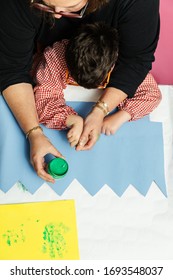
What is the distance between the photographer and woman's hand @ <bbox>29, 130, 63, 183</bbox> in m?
0.92

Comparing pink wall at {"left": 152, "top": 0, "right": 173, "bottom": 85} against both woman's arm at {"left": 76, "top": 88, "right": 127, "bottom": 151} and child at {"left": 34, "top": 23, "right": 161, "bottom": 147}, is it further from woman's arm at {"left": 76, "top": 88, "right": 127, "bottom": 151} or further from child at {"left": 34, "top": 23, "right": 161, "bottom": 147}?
woman's arm at {"left": 76, "top": 88, "right": 127, "bottom": 151}

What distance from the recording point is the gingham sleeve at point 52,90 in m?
Answer: 0.99

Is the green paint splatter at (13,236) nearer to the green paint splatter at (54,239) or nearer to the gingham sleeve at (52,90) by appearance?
the green paint splatter at (54,239)

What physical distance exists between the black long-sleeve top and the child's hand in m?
0.14

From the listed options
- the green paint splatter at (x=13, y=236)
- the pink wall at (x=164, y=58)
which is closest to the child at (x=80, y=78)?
the pink wall at (x=164, y=58)

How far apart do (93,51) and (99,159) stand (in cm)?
31

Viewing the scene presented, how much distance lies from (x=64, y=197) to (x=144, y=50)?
1.46 ft

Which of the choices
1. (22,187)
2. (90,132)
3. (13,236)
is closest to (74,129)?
(90,132)

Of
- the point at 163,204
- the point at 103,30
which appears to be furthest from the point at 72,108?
the point at 163,204

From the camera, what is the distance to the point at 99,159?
102 cm

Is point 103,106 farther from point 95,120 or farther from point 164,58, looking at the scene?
point 164,58

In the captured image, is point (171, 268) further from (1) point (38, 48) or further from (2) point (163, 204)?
(1) point (38, 48)

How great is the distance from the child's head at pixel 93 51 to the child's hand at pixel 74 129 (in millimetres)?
127

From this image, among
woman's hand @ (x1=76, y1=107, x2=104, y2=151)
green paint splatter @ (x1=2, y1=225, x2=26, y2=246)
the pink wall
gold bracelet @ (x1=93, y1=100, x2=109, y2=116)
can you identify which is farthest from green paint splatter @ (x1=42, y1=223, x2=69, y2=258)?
the pink wall
